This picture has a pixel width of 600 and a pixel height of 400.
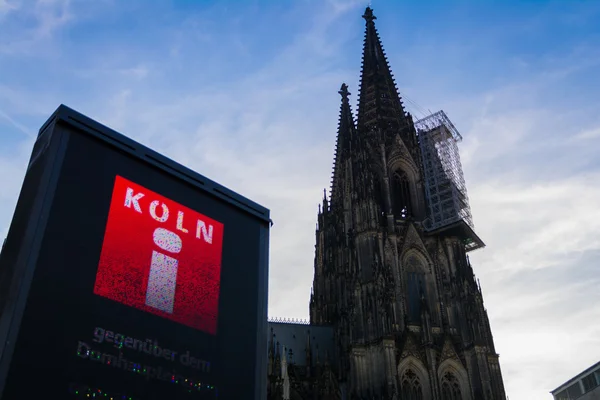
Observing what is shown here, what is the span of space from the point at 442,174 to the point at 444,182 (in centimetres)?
100

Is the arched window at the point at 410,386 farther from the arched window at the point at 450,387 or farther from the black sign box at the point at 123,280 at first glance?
the black sign box at the point at 123,280

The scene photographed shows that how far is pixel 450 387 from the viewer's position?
3531cm

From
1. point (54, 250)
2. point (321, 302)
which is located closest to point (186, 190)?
point (54, 250)

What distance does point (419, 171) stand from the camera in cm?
4562

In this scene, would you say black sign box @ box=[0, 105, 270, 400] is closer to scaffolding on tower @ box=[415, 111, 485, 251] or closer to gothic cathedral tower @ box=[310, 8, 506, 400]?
gothic cathedral tower @ box=[310, 8, 506, 400]

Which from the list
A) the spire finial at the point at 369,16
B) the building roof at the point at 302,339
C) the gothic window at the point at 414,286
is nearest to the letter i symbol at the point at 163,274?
the gothic window at the point at 414,286

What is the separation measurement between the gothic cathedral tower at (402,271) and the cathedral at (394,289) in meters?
0.07

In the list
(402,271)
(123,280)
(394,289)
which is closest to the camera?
(123,280)

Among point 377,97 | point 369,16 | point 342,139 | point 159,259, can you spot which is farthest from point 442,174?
point 159,259

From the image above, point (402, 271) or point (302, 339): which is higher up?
point (402, 271)

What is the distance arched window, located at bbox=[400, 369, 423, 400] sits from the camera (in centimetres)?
3419

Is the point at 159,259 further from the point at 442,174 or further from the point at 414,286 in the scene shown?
the point at 442,174

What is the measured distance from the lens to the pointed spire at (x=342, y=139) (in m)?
50.3

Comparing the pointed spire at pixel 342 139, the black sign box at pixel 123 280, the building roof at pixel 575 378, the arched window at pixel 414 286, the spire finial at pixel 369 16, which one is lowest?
the black sign box at pixel 123 280
